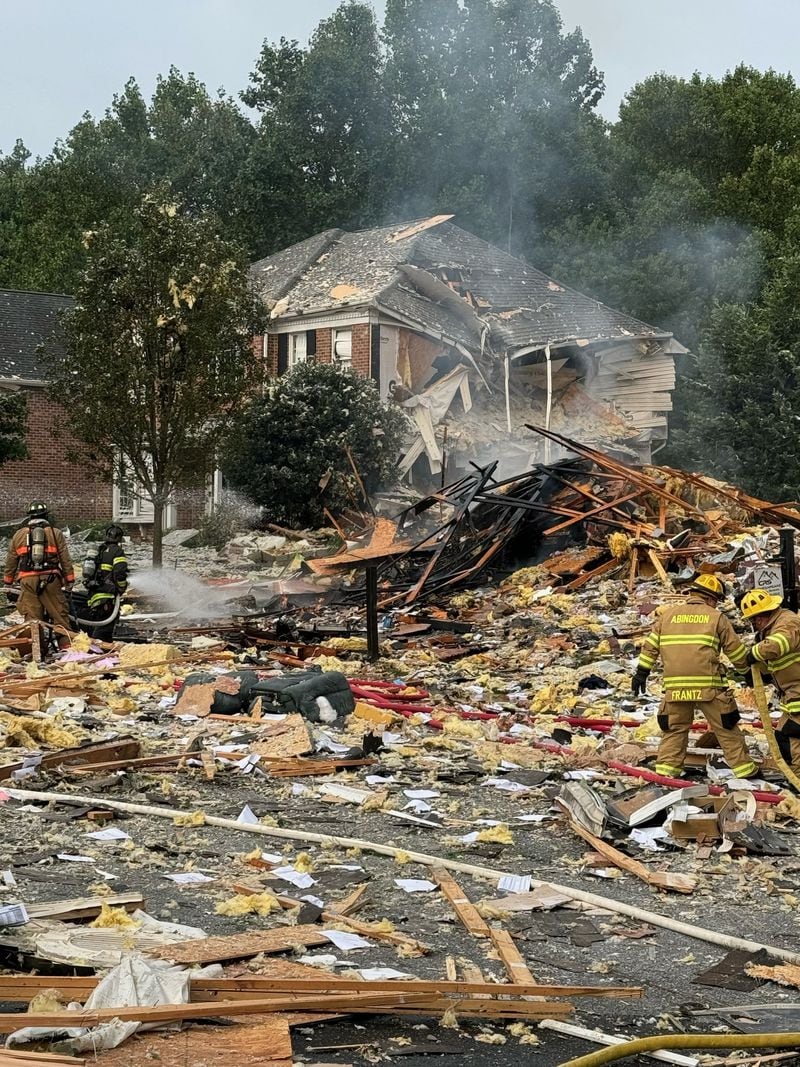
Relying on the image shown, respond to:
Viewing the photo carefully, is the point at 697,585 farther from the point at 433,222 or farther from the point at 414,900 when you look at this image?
the point at 433,222

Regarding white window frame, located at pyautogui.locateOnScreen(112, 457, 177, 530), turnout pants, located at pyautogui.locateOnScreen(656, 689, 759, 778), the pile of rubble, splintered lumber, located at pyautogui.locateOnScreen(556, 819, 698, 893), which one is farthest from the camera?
white window frame, located at pyautogui.locateOnScreen(112, 457, 177, 530)

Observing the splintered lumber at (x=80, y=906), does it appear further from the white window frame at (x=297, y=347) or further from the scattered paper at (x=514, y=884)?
the white window frame at (x=297, y=347)

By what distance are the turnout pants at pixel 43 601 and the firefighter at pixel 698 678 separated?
7.82 m

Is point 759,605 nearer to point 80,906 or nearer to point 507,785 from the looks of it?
point 507,785

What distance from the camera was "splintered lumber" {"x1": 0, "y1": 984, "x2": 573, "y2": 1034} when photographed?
3709 mm

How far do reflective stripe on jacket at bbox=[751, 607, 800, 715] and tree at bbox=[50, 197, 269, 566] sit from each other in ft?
46.9

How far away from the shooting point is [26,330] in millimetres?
31375

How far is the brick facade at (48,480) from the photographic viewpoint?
2825 cm

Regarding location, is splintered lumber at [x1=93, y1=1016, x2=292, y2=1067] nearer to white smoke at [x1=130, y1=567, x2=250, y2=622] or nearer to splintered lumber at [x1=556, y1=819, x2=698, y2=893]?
splintered lumber at [x1=556, y1=819, x2=698, y2=893]

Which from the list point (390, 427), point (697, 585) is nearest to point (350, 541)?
point (390, 427)

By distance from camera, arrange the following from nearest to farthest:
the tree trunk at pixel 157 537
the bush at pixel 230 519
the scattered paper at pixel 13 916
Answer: the scattered paper at pixel 13 916, the tree trunk at pixel 157 537, the bush at pixel 230 519

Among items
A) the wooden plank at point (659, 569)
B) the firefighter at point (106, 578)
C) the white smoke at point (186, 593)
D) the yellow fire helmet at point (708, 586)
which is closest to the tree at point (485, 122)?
the white smoke at point (186, 593)

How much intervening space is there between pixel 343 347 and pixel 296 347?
1.72 metres

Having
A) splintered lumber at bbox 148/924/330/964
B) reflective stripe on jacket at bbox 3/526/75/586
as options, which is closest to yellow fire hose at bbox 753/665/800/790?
splintered lumber at bbox 148/924/330/964
